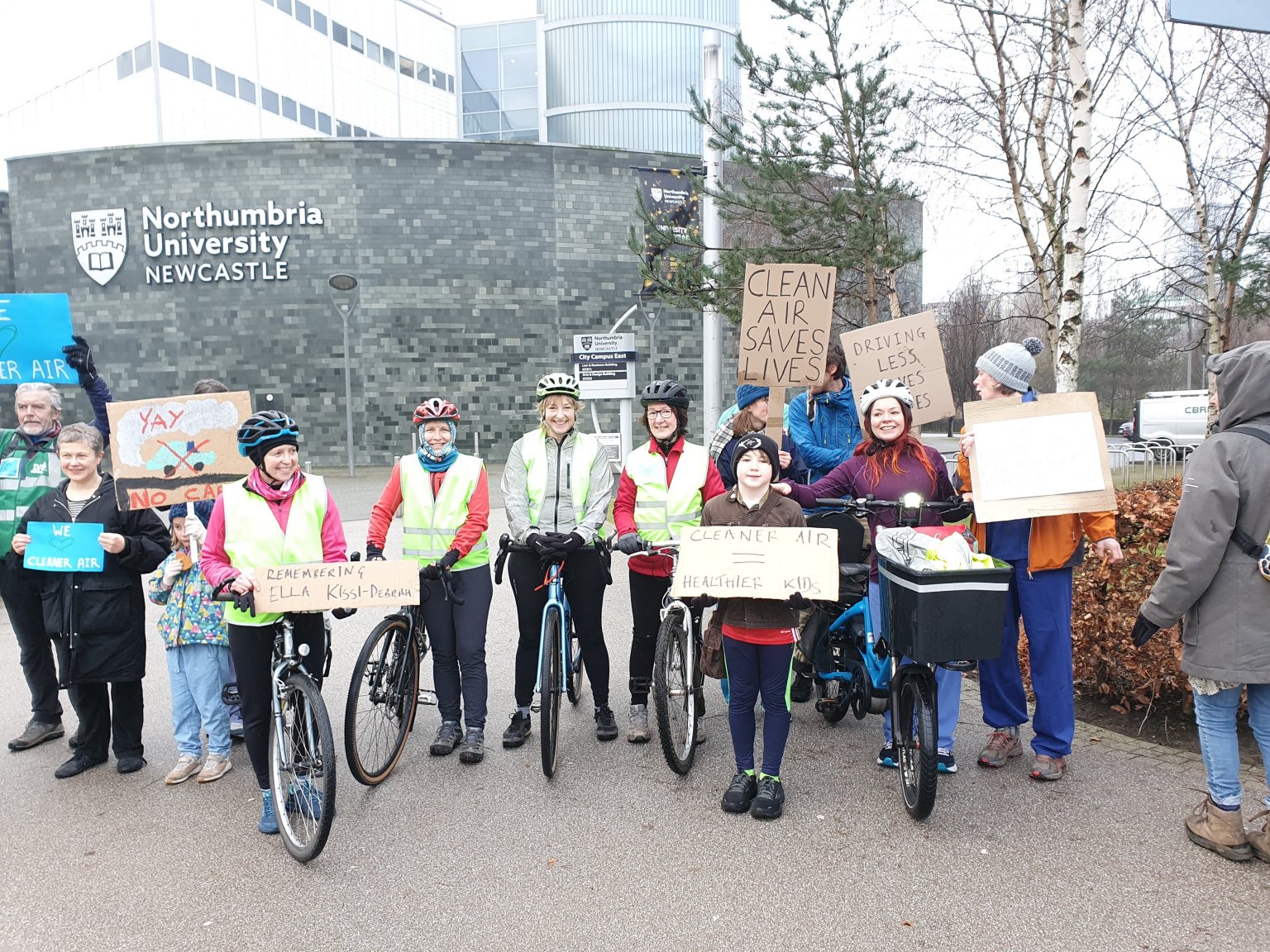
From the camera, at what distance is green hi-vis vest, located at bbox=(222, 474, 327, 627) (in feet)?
13.4

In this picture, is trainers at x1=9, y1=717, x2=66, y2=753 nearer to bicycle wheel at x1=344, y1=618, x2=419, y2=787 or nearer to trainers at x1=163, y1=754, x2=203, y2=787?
trainers at x1=163, y1=754, x2=203, y2=787

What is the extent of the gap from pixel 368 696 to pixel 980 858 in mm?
2903

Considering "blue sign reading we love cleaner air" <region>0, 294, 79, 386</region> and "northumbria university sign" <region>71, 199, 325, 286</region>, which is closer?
"blue sign reading we love cleaner air" <region>0, 294, 79, 386</region>

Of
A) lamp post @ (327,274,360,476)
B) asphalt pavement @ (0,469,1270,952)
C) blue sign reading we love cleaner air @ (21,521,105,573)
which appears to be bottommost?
asphalt pavement @ (0,469,1270,952)

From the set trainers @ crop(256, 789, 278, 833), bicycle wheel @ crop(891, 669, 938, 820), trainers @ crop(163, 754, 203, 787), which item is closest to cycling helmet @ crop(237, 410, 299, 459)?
trainers @ crop(256, 789, 278, 833)

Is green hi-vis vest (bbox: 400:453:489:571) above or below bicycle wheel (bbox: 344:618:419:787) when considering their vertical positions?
above

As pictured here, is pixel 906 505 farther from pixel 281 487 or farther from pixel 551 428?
pixel 281 487

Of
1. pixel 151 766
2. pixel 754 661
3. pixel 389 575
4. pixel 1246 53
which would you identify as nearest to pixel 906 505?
pixel 754 661

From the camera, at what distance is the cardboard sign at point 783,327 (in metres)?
5.70

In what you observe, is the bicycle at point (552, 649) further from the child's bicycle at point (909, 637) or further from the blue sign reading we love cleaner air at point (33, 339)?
the blue sign reading we love cleaner air at point (33, 339)

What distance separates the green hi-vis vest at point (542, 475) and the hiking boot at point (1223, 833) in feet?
9.82

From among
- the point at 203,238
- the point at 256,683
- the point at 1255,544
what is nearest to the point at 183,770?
the point at 256,683

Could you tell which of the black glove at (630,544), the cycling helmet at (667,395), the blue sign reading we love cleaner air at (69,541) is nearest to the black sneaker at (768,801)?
the black glove at (630,544)

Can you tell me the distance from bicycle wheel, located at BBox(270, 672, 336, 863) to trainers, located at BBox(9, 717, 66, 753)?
2.16 m
